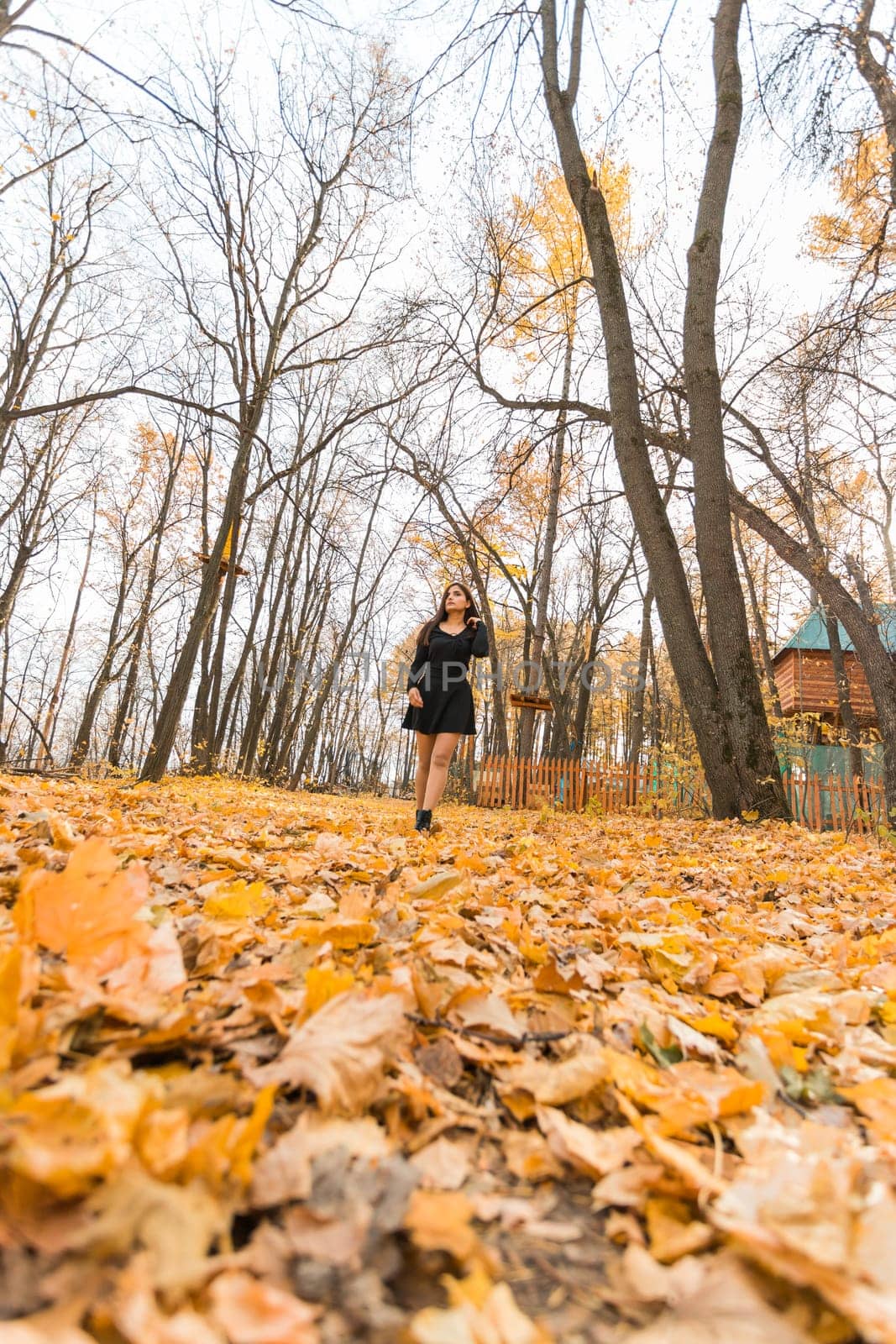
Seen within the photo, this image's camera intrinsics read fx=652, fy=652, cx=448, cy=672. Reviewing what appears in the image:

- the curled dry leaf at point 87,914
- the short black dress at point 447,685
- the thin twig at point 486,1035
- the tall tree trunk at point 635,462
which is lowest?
the thin twig at point 486,1035

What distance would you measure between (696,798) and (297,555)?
1098 cm

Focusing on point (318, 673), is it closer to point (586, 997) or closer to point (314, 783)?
point (314, 783)

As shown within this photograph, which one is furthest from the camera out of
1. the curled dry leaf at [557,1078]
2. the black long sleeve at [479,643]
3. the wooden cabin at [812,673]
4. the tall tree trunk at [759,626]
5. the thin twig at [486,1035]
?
the wooden cabin at [812,673]

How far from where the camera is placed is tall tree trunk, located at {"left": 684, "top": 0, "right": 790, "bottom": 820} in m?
5.15

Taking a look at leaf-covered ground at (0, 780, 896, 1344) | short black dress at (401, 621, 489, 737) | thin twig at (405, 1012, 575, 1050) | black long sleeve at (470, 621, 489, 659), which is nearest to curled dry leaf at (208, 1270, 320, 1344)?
leaf-covered ground at (0, 780, 896, 1344)

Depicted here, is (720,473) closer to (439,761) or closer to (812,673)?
(439,761)

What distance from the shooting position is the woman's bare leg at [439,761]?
14.5 ft

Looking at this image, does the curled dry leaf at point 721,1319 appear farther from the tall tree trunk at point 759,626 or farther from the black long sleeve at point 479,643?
the tall tree trunk at point 759,626

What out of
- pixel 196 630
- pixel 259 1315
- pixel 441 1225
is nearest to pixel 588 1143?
pixel 441 1225

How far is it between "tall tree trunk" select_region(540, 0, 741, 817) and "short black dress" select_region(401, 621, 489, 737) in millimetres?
1835

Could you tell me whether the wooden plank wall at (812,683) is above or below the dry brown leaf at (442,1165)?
above

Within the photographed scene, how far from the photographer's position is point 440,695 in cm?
454

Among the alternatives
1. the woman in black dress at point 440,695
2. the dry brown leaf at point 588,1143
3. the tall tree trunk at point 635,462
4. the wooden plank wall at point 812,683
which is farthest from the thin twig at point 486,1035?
the wooden plank wall at point 812,683

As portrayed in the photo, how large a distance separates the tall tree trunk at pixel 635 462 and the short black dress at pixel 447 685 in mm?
1835
